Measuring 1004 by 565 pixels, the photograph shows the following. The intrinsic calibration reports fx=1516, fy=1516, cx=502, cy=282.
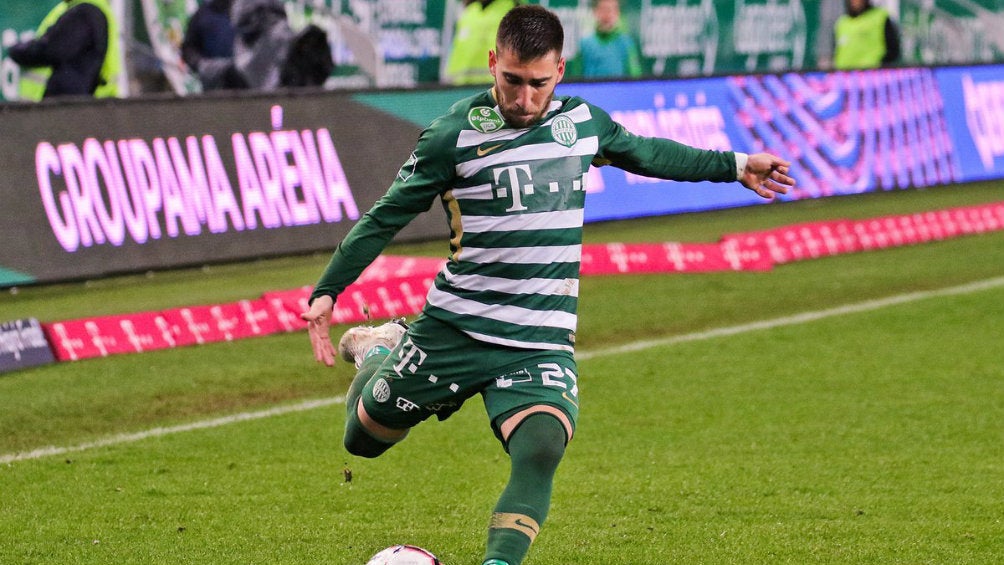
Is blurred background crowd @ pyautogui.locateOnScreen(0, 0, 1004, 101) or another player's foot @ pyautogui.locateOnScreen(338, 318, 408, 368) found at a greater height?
another player's foot @ pyautogui.locateOnScreen(338, 318, 408, 368)

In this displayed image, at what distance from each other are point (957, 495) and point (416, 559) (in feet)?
8.89

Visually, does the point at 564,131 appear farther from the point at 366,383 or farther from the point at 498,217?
the point at 366,383

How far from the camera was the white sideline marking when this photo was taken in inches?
300

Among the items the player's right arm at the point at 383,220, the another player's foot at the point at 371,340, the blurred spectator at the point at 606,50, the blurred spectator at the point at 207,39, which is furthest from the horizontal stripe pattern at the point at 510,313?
the blurred spectator at the point at 606,50

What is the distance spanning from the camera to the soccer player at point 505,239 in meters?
4.98

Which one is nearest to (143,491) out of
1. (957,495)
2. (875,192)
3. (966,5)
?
(957,495)

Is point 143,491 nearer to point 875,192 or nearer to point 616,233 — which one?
point 616,233

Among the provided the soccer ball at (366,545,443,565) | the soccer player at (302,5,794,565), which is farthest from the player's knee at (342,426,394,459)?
the soccer ball at (366,545,443,565)

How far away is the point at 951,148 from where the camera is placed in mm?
17812

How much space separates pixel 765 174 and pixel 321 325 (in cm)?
170

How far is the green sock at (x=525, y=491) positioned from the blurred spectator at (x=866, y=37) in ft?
51.2

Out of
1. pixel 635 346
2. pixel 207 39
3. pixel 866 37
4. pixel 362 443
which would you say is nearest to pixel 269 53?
pixel 207 39

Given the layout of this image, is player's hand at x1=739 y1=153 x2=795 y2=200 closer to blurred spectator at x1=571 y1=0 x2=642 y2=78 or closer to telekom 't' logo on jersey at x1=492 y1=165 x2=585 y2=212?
telekom 't' logo on jersey at x1=492 y1=165 x2=585 y2=212

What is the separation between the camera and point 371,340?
612 cm
